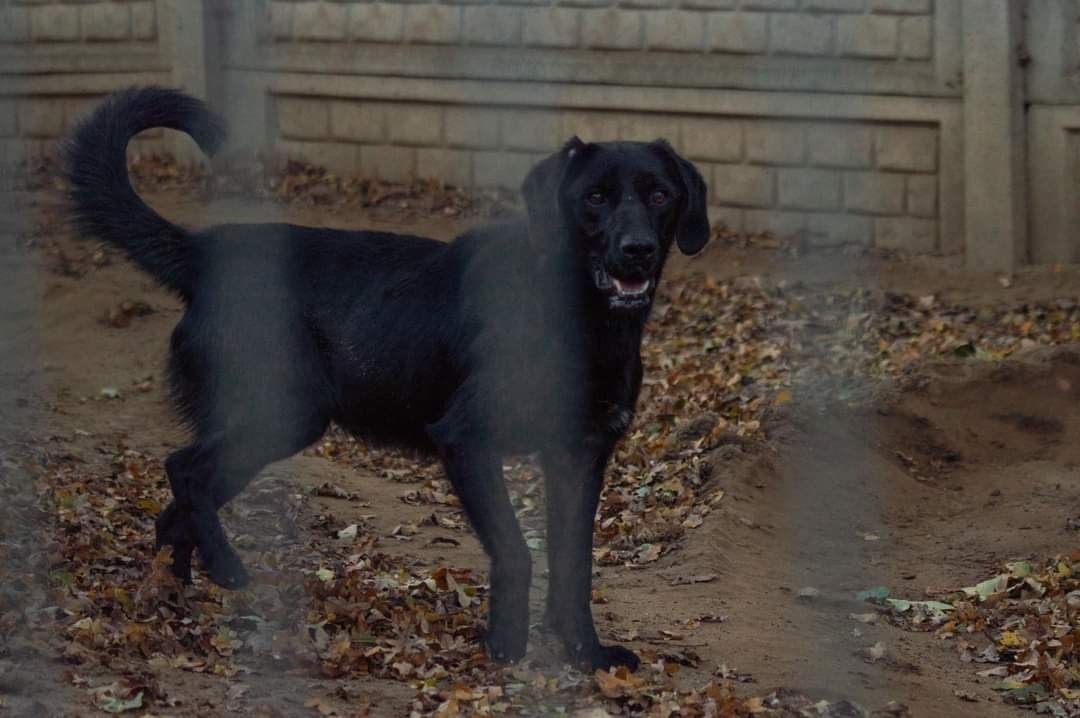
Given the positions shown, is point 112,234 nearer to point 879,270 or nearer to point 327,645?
point 327,645

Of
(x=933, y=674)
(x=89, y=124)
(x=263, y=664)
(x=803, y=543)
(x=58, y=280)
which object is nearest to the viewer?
(x=263, y=664)

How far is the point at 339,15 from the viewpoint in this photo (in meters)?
10.2

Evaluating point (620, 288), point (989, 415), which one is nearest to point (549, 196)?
point (620, 288)

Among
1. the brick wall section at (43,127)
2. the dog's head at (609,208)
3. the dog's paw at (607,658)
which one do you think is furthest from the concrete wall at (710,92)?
the dog's paw at (607,658)

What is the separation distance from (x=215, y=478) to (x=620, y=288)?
1.34 m

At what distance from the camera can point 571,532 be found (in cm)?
441

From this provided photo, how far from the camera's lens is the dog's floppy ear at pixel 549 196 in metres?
4.24

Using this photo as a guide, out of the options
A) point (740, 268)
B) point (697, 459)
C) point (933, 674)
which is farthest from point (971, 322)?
point (933, 674)

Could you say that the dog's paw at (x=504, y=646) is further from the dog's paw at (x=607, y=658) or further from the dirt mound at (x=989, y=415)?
the dirt mound at (x=989, y=415)

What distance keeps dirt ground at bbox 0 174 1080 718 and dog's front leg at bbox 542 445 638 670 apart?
14 centimetres

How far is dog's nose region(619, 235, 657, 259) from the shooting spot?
13.3 feet

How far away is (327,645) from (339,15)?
22.0ft

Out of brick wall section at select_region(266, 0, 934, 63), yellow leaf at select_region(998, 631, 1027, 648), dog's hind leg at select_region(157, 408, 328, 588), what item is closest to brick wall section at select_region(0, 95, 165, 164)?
brick wall section at select_region(266, 0, 934, 63)

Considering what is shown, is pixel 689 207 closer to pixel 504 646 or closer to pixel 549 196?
pixel 549 196
